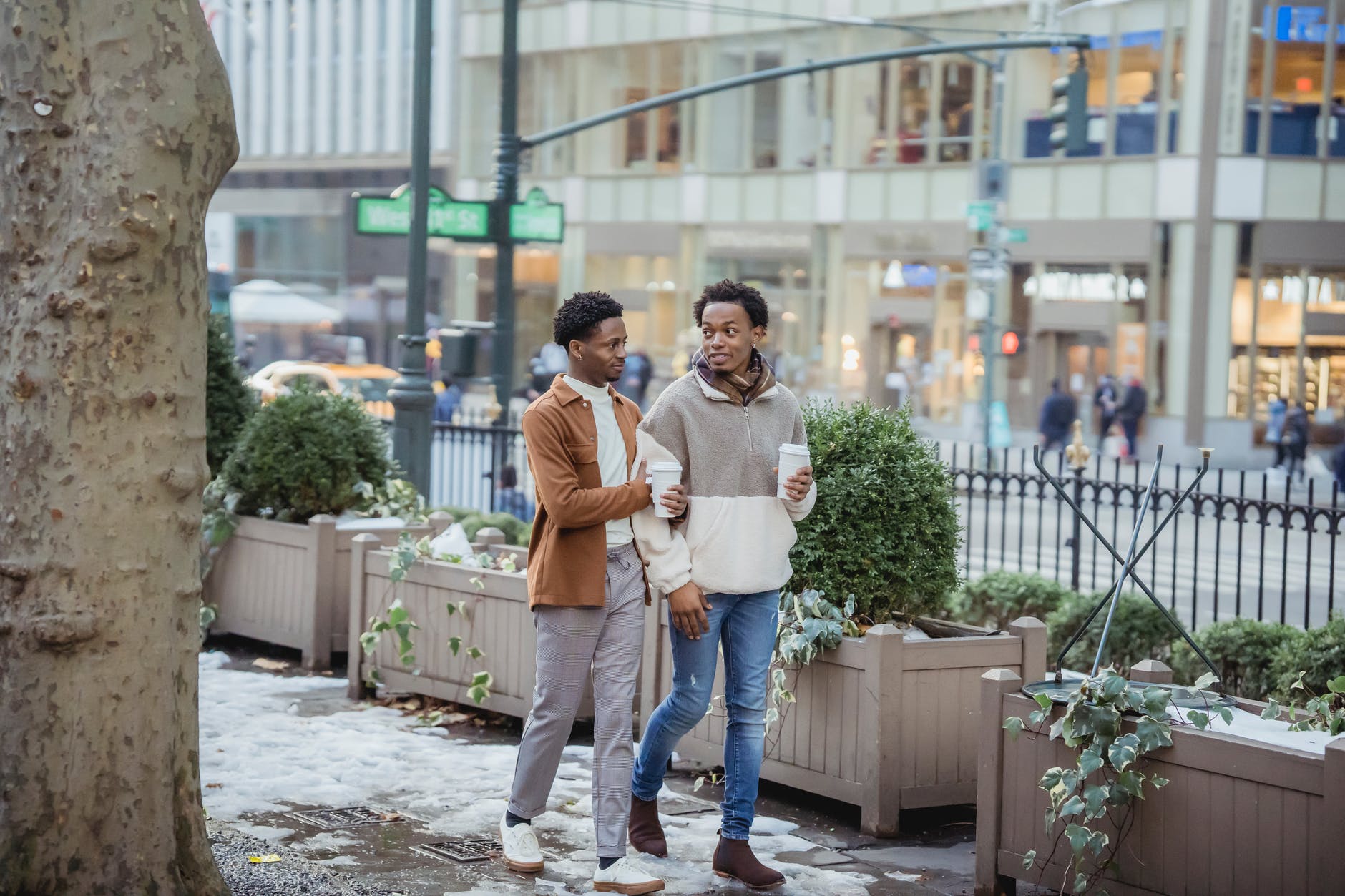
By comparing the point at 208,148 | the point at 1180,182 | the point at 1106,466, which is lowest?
the point at 1106,466

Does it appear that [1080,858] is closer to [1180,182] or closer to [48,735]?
[48,735]

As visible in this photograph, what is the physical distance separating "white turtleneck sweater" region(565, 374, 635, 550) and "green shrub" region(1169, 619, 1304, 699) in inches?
138

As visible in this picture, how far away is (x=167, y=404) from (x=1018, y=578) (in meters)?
5.80

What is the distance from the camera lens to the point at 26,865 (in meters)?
3.91

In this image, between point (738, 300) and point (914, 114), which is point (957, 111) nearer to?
point (914, 114)

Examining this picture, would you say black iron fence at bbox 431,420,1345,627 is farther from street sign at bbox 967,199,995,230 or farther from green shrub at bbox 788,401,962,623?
street sign at bbox 967,199,995,230

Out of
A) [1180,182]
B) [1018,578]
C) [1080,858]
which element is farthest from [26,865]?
[1180,182]

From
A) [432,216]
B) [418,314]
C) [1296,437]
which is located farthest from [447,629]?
[1296,437]

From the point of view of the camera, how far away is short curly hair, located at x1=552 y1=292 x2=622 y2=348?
5.00 metres

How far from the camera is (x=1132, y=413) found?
29359 millimetres

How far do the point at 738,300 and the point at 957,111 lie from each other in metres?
30.9

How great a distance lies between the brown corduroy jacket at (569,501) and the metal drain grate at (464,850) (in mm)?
961

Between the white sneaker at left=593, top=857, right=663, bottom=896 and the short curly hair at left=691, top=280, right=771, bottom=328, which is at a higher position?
the short curly hair at left=691, top=280, right=771, bottom=328

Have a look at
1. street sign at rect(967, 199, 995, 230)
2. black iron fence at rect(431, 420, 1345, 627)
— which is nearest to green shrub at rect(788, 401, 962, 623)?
black iron fence at rect(431, 420, 1345, 627)
